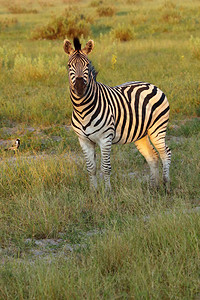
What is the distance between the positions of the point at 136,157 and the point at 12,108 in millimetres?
3441

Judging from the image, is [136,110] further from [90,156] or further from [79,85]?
[79,85]

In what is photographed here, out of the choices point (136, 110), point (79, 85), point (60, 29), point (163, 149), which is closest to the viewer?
point (79, 85)

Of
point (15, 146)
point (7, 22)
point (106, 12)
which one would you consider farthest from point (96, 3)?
point (15, 146)

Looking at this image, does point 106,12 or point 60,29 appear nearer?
point 60,29

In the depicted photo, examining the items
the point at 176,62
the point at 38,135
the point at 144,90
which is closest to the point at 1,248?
the point at 144,90

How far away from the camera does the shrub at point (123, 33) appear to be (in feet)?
55.8

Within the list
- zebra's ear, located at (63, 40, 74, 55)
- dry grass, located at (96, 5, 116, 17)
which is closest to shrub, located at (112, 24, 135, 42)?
dry grass, located at (96, 5, 116, 17)

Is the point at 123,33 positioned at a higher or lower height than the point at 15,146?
higher

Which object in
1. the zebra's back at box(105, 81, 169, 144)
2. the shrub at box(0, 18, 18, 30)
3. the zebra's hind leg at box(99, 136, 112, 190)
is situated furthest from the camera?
the shrub at box(0, 18, 18, 30)

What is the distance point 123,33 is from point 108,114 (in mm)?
12971

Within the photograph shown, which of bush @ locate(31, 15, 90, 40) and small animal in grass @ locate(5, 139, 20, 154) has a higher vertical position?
bush @ locate(31, 15, 90, 40)

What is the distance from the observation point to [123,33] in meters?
17.0

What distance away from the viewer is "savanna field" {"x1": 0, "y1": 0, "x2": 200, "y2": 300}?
9.76 feet

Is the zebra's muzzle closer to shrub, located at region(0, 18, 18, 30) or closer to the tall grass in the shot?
the tall grass
